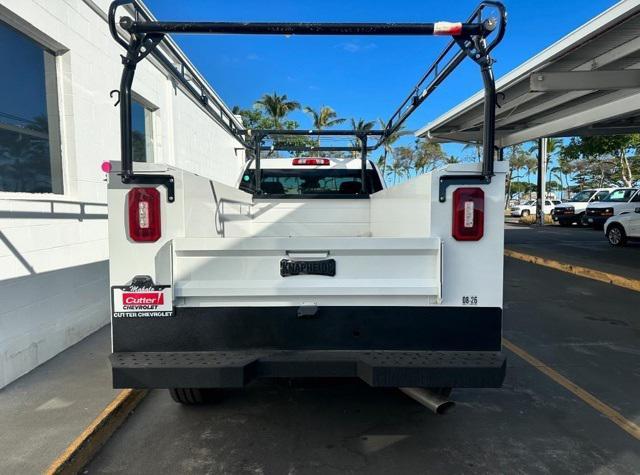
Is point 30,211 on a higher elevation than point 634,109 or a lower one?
lower

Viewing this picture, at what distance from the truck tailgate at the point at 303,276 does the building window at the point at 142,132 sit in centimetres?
475

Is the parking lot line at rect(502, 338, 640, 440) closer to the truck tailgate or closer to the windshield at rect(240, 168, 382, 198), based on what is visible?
the truck tailgate

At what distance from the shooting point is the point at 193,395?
3.58 metres

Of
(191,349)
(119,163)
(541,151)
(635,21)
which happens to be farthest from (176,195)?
(541,151)

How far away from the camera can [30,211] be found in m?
4.27

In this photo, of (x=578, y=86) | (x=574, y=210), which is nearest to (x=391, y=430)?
(x=578, y=86)

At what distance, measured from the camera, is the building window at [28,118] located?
168 inches

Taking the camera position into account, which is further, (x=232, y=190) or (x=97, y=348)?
(x=97, y=348)

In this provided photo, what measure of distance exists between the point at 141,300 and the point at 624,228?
16.3 meters

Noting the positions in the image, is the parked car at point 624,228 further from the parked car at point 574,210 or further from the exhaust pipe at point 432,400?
the exhaust pipe at point 432,400

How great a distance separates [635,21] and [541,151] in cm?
2238

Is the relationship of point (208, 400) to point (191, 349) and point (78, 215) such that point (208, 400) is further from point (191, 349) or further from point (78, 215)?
point (78, 215)

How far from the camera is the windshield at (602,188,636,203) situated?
21.1 meters

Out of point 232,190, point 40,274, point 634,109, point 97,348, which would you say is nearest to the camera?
point 232,190
